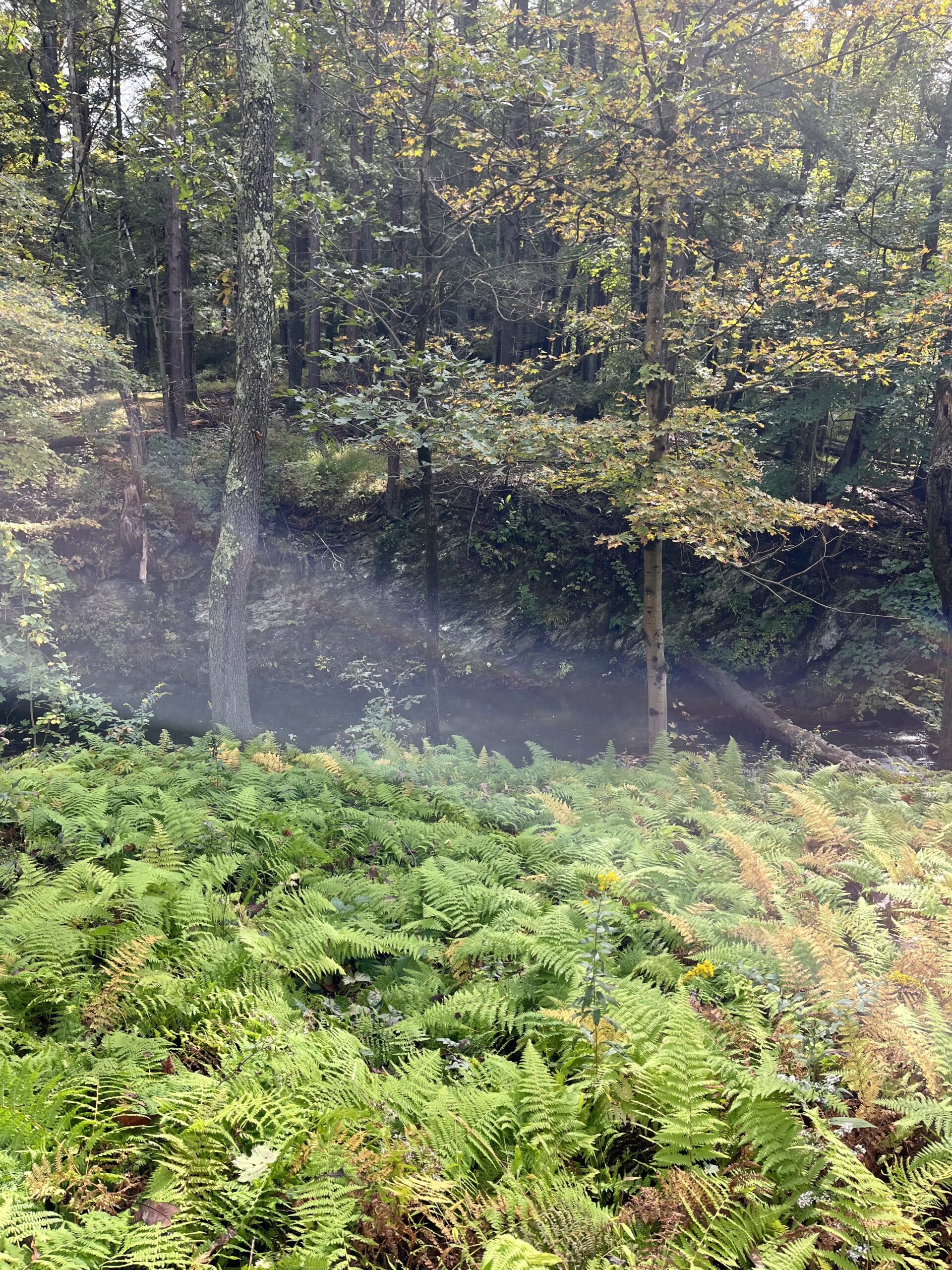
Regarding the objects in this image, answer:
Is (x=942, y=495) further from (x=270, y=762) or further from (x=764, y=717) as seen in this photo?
(x=270, y=762)

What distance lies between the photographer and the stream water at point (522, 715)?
1430cm

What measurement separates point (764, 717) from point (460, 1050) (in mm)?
12514

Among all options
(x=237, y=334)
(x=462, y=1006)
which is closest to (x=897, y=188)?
→ (x=237, y=334)

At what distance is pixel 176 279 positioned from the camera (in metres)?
19.3

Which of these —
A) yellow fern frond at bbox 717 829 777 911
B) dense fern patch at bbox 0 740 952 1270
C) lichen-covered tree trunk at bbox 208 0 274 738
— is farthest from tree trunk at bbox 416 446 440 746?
yellow fern frond at bbox 717 829 777 911

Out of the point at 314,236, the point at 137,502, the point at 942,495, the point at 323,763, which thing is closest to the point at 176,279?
the point at 314,236

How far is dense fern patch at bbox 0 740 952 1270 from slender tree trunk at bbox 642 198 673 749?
18.6 ft

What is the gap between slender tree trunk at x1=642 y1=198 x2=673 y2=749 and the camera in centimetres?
982

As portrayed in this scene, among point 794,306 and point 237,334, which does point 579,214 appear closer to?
point 237,334

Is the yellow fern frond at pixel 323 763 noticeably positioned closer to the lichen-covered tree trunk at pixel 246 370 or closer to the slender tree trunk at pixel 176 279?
the lichen-covered tree trunk at pixel 246 370

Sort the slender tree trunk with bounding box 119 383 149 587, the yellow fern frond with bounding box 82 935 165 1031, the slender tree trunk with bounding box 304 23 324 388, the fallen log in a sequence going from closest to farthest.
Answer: the yellow fern frond with bounding box 82 935 165 1031
the fallen log
the slender tree trunk with bounding box 304 23 324 388
the slender tree trunk with bounding box 119 383 149 587

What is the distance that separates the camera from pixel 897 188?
16562 mm

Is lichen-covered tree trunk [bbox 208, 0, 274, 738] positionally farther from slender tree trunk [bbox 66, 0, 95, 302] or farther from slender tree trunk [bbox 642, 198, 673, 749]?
slender tree trunk [bbox 66, 0, 95, 302]

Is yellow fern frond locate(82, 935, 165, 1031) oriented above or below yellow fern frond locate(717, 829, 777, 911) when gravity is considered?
above
